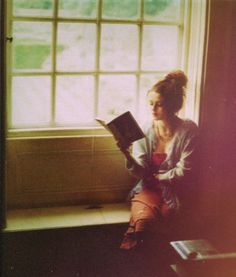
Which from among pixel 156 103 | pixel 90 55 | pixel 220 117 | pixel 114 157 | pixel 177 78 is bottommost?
pixel 114 157

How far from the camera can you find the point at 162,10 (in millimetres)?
3623

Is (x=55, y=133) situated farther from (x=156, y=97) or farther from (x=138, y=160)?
(x=156, y=97)

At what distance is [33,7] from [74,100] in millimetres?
680

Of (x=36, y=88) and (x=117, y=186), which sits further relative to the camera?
(x=117, y=186)

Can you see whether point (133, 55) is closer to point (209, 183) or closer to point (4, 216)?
point (209, 183)

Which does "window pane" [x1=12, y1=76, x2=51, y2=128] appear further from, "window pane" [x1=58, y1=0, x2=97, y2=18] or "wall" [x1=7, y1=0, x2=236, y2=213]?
"window pane" [x1=58, y1=0, x2=97, y2=18]

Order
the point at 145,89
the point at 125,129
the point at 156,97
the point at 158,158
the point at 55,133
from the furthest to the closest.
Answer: the point at 145,89 → the point at 55,133 → the point at 158,158 → the point at 156,97 → the point at 125,129

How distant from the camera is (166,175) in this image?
3.38 meters

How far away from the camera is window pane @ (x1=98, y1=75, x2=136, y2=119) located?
3.63 metres

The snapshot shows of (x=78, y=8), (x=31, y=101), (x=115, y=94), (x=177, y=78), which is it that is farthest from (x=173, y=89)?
(x=31, y=101)

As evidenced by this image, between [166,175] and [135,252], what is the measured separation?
0.55 meters

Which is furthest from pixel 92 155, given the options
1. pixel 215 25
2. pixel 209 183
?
pixel 215 25

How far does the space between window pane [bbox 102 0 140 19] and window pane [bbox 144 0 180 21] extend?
0.25 ft

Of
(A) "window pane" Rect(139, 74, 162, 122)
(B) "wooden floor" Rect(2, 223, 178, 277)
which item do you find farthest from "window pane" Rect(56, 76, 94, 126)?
(B) "wooden floor" Rect(2, 223, 178, 277)
